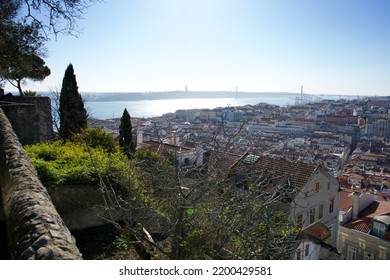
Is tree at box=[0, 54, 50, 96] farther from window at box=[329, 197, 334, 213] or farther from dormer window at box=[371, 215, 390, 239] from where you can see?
dormer window at box=[371, 215, 390, 239]

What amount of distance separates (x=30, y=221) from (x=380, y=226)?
10.8 meters

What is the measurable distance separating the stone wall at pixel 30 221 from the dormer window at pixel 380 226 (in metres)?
10.3

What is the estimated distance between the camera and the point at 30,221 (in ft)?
5.74

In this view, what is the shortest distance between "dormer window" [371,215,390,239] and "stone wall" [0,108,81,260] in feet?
33.6

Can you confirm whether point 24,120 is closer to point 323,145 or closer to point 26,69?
point 26,69

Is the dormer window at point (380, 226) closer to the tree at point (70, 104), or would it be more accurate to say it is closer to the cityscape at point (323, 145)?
the cityscape at point (323, 145)

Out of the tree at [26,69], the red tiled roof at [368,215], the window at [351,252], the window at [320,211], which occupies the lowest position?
the window at [351,252]

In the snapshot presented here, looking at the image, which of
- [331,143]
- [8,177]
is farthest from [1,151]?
[331,143]

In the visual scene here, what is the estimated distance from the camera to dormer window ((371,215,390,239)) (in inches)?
395

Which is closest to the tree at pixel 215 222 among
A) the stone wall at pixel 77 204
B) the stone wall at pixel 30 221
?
the stone wall at pixel 30 221

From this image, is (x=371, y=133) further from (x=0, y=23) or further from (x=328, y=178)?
(x=0, y=23)

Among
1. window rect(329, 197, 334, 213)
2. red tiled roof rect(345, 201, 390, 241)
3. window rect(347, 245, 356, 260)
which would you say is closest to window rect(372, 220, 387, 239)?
red tiled roof rect(345, 201, 390, 241)

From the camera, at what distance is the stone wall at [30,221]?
4.90 feet

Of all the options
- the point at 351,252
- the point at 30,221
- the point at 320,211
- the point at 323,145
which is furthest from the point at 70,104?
the point at 323,145
